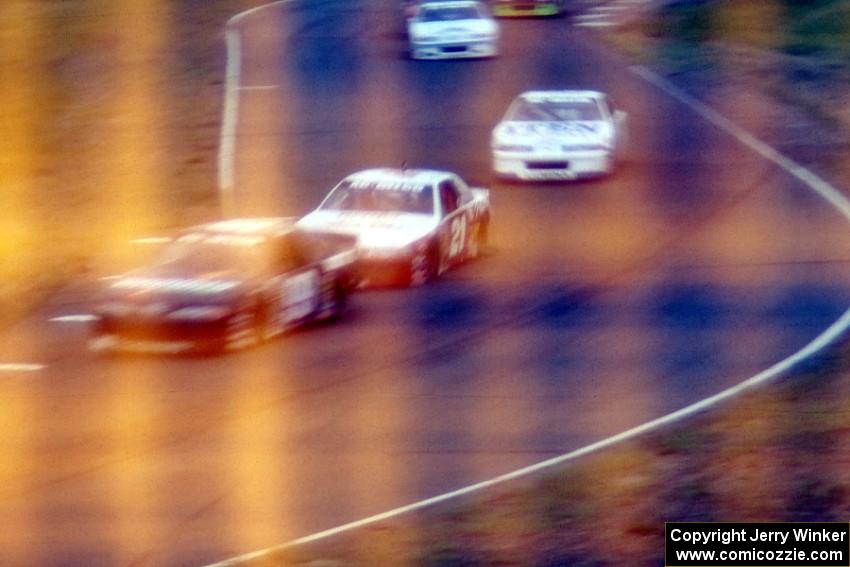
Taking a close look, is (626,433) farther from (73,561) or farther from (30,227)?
(30,227)

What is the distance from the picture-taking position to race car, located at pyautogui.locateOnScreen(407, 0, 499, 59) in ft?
110

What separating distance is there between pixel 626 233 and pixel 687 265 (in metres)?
1.94

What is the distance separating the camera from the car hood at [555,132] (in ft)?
73.1

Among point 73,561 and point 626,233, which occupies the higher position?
point 73,561

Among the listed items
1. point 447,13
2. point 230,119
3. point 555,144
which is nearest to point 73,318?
point 555,144

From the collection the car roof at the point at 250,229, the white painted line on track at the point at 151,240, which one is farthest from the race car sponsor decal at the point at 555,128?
the car roof at the point at 250,229

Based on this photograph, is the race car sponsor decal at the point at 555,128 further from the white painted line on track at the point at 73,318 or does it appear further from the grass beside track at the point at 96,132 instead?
the white painted line on track at the point at 73,318

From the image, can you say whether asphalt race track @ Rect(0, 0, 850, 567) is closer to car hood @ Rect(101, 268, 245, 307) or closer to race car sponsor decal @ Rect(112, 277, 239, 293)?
car hood @ Rect(101, 268, 245, 307)

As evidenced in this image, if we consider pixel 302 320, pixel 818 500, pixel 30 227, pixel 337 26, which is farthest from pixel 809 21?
pixel 818 500

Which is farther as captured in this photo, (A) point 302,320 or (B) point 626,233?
(B) point 626,233

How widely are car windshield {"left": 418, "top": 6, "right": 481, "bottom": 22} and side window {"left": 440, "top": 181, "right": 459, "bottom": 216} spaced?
16355 millimetres

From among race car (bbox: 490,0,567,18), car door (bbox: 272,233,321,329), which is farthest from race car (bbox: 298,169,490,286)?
race car (bbox: 490,0,567,18)

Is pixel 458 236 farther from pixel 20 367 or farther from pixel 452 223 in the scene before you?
pixel 20 367

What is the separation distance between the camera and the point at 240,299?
1384 cm
